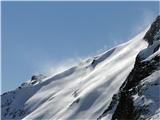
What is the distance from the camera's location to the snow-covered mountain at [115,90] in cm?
7778

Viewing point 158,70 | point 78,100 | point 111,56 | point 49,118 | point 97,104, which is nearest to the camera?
point 158,70

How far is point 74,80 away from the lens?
630 feet

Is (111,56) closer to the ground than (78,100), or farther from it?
farther from it

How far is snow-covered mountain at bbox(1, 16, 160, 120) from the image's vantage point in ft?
255

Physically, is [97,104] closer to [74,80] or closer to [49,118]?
[49,118]

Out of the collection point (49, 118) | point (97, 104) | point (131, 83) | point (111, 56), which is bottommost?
point (131, 83)

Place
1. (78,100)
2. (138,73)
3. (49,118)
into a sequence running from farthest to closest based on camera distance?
(49,118), (78,100), (138,73)

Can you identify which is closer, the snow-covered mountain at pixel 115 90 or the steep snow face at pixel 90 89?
the snow-covered mountain at pixel 115 90

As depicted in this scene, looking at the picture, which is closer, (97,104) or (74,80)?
(97,104)

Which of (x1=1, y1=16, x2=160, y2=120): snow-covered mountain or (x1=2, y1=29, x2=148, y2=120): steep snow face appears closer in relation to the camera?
(x1=1, y1=16, x2=160, y2=120): snow-covered mountain

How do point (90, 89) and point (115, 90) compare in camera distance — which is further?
point (90, 89)

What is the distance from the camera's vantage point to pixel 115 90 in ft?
420

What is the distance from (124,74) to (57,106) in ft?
120

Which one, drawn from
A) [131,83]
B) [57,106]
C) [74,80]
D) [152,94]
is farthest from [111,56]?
[152,94]
